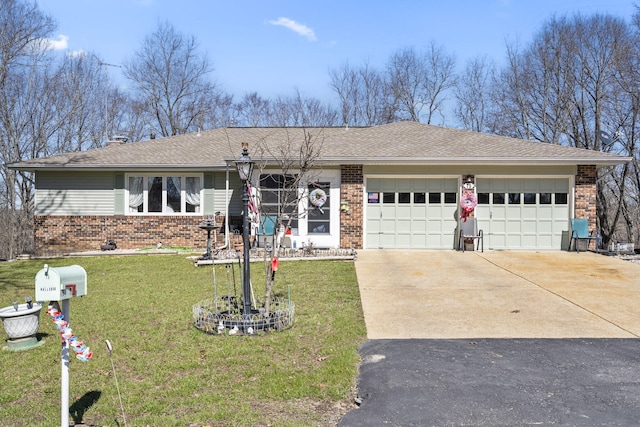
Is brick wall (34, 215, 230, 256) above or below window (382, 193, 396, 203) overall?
below

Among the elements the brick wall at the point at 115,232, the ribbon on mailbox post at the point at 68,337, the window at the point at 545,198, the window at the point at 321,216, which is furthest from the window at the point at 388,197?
the ribbon on mailbox post at the point at 68,337

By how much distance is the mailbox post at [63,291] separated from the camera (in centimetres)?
315

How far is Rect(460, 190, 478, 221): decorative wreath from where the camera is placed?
1326 centimetres

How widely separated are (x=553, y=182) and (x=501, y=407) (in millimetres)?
11419

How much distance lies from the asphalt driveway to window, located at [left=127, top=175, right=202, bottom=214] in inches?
285

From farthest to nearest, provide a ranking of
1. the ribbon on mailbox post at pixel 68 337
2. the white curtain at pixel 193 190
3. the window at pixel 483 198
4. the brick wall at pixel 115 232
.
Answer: the white curtain at pixel 193 190, the brick wall at pixel 115 232, the window at pixel 483 198, the ribbon on mailbox post at pixel 68 337

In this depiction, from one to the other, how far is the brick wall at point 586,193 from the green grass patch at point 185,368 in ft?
29.1

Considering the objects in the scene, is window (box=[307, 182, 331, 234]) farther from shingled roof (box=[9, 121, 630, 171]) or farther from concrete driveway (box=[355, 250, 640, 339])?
concrete driveway (box=[355, 250, 640, 339])

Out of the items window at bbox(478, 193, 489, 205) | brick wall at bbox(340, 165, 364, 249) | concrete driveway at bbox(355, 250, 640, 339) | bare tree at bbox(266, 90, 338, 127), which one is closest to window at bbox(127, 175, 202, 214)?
brick wall at bbox(340, 165, 364, 249)

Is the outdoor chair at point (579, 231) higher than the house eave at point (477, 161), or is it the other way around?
the house eave at point (477, 161)

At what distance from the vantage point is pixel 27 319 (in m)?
5.32

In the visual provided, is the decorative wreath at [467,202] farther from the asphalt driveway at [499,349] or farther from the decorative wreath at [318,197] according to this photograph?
the decorative wreath at [318,197]

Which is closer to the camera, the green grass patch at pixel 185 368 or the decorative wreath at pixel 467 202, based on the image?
the green grass patch at pixel 185 368

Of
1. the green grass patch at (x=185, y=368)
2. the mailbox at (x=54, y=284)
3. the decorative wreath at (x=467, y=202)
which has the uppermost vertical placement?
the decorative wreath at (x=467, y=202)
